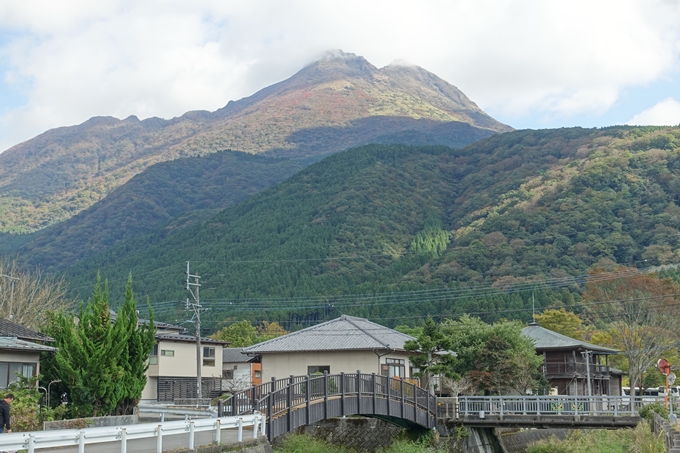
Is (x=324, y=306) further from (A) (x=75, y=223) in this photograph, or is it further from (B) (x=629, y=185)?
(A) (x=75, y=223)

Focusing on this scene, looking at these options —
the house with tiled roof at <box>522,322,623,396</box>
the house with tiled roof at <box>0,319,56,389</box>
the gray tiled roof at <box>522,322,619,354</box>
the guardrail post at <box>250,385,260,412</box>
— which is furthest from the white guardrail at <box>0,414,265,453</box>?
the house with tiled roof at <box>522,322,623,396</box>

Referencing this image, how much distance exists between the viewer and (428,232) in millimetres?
121500

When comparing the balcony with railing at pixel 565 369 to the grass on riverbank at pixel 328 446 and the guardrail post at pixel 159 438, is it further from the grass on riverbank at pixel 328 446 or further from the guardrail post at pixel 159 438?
the guardrail post at pixel 159 438

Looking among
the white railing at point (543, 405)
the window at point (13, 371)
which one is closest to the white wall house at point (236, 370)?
the white railing at point (543, 405)

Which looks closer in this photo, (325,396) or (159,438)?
(159,438)

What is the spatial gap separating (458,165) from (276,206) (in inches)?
1621

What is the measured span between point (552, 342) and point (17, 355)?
3447cm

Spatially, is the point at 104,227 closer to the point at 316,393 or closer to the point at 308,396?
the point at 316,393

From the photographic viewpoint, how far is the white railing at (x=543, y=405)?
32.8 metres

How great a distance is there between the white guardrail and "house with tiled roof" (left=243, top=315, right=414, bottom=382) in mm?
19460

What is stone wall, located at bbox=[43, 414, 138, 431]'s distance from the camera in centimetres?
2164

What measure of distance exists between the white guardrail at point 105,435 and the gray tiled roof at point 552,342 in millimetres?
33847

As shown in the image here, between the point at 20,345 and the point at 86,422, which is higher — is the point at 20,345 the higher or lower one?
the higher one

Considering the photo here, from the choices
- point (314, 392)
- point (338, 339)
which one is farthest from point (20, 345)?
point (338, 339)
